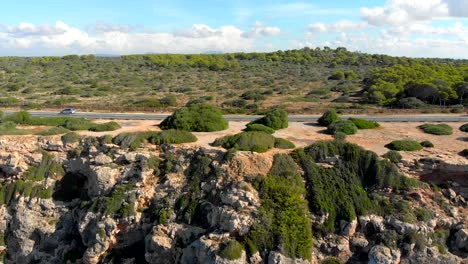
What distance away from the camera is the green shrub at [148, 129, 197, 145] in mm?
29703

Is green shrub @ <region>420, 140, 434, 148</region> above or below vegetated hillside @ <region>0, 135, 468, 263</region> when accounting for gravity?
above

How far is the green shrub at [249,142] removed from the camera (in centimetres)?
2769

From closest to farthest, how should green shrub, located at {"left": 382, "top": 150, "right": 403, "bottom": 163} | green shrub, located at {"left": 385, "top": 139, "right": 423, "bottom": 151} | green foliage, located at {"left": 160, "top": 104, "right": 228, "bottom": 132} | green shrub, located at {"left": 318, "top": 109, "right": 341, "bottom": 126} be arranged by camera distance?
green shrub, located at {"left": 382, "top": 150, "right": 403, "bottom": 163} → green shrub, located at {"left": 385, "top": 139, "right": 423, "bottom": 151} → green foliage, located at {"left": 160, "top": 104, "right": 228, "bottom": 132} → green shrub, located at {"left": 318, "top": 109, "right": 341, "bottom": 126}

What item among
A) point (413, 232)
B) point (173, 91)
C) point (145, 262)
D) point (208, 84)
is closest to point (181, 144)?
point (145, 262)

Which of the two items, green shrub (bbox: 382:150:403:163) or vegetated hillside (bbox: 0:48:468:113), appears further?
vegetated hillside (bbox: 0:48:468:113)

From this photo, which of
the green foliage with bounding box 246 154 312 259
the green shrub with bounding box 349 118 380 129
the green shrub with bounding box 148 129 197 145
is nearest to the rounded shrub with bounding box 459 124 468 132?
the green shrub with bounding box 349 118 380 129

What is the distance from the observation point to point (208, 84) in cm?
7600

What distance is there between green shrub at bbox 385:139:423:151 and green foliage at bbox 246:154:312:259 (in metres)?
8.15

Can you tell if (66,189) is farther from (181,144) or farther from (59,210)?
(181,144)

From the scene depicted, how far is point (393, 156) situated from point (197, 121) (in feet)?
52.8

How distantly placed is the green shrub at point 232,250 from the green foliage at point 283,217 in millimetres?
728

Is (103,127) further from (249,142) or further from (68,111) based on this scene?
(249,142)

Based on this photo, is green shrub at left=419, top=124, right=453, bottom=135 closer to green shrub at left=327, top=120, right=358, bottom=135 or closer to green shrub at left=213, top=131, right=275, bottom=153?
green shrub at left=327, top=120, right=358, bottom=135

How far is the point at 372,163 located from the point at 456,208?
5592 mm
